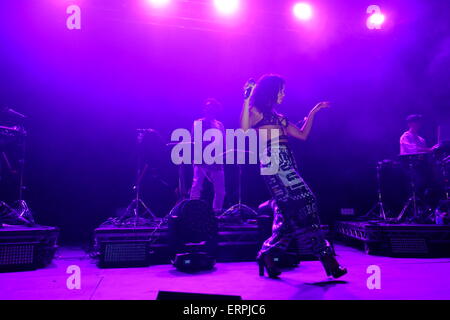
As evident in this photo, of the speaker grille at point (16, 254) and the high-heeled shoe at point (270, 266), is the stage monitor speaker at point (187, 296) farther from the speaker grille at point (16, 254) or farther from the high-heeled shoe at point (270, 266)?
the speaker grille at point (16, 254)

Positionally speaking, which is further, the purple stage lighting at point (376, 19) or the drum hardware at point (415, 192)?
the purple stage lighting at point (376, 19)

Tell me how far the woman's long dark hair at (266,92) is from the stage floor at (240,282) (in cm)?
168

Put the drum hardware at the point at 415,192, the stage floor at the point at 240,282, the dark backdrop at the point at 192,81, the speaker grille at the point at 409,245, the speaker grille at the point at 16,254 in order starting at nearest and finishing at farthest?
the stage floor at the point at 240,282 → the speaker grille at the point at 16,254 → the speaker grille at the point at 409,245 → the drum hardware at the point at 415,192 → the dark backdrop at the point at 192,81

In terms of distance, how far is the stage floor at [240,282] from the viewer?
232 cm

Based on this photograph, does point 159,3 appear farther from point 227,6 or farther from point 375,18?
point 375,18

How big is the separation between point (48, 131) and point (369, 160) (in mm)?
7179

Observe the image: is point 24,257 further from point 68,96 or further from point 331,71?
point 331,71

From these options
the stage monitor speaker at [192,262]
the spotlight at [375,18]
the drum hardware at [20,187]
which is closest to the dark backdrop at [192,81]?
the spotlight at [375,18]

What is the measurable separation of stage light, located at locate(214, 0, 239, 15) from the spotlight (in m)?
2.82

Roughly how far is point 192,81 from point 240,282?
4.94 meters

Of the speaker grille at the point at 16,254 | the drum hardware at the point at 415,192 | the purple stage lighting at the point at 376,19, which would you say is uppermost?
the purple stage lighting at the point at 376,19

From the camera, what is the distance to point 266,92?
2.88m

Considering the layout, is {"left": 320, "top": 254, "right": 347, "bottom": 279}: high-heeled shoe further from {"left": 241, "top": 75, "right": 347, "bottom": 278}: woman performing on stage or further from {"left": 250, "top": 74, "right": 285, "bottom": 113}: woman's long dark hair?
{"left": 250, "top": 74, "right": 285, "bottom": 113}: woman's long dark hair

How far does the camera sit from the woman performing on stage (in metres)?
2.70
